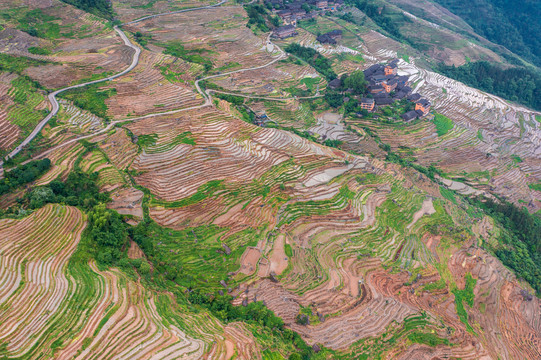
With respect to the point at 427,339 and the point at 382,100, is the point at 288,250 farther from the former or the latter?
the point at 382,100

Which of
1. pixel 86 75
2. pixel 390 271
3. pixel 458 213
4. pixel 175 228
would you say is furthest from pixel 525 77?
pixel 86 75

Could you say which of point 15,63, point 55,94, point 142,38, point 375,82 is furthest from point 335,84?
point 15,63

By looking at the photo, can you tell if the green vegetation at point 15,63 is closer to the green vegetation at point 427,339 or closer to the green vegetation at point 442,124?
the green vegetation at point 427,339

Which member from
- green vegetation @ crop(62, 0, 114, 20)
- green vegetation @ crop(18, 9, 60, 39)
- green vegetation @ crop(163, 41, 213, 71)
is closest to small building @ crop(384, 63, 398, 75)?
green vegetation @ crop(163, 41, 213, 71)

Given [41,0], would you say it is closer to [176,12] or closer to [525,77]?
[176,12]

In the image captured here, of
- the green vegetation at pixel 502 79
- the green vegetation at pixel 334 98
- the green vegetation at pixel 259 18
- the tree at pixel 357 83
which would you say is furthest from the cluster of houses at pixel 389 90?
the green vegetation at pixel 259 18

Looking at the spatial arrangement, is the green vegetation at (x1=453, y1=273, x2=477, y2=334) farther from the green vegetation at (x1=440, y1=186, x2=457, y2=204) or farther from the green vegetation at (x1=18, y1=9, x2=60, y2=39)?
the green vegetation at (x1=18, y1=9, x2=60, y2=39)
